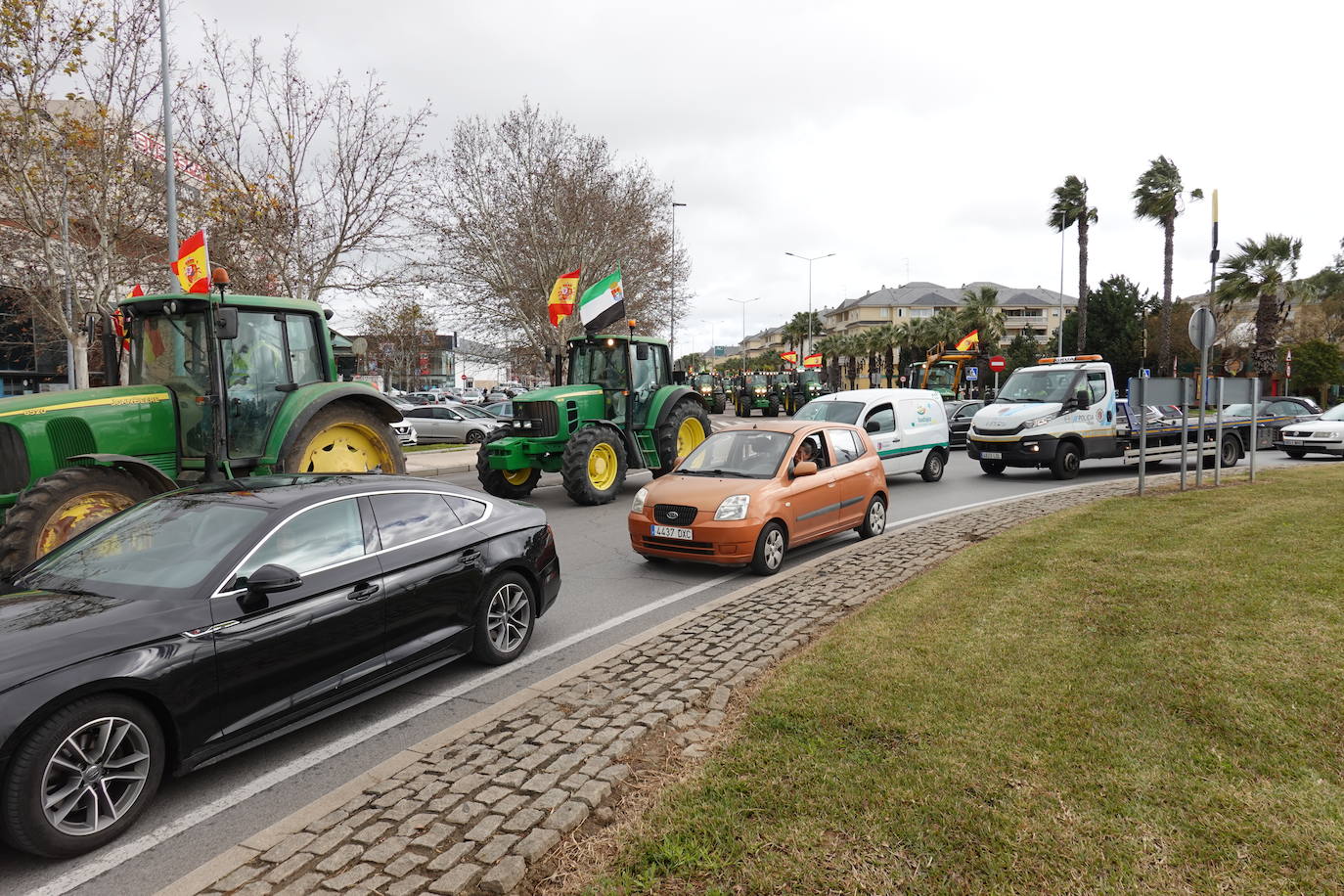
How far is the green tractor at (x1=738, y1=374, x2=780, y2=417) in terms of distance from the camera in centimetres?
4272

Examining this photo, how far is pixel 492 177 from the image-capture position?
29.2 meters

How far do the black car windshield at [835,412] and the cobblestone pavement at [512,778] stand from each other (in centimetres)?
833

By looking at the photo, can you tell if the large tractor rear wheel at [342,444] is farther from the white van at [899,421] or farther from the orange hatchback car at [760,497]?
the white van at [899,421]

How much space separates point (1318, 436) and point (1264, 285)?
2243 centimetres

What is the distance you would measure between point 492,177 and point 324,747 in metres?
27.8

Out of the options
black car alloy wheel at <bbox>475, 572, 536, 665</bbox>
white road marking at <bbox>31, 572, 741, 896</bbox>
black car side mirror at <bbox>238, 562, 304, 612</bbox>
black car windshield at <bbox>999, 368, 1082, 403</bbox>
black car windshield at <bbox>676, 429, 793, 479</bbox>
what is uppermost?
black car windshield at <bbox>999, 368, 1082, 403</bbox>

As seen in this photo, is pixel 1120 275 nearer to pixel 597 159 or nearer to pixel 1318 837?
pixel 597 159

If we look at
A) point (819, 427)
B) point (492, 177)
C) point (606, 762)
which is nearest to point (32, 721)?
point (606, 762)

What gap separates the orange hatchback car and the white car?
15721mm

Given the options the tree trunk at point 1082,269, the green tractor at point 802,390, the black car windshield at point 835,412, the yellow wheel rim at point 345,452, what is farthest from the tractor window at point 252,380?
the tree trunk at point 1082,269

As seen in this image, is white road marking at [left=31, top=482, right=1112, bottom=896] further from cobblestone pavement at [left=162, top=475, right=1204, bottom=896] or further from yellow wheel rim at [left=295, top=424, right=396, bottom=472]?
yellow wheel rim at [left=295, top=424, right=396, bottom=472]

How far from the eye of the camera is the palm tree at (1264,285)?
3578 cm

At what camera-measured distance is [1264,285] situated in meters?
36.8

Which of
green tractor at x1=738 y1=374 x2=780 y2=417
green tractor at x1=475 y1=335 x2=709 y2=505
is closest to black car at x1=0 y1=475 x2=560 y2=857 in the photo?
green tractor at x1=475 y1=335 x2=709 y2=505
